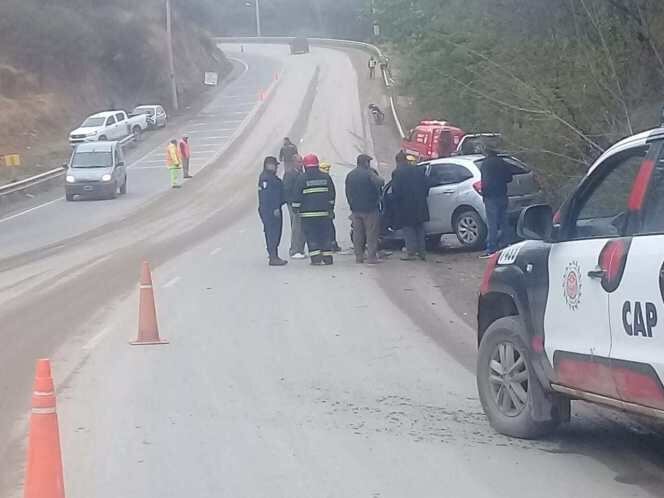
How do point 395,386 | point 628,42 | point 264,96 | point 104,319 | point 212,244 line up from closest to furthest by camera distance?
1. point 395,386
2. point 104,319
3. point 628,42
4. point 212,244
5. point 264,96

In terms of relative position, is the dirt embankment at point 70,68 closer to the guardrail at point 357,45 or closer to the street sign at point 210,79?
the street sign at point 210,79

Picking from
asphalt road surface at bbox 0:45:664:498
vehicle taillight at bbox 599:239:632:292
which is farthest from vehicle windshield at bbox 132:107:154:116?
vehicle taillight at bbox 599:239:632:292

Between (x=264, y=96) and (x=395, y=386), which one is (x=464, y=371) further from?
(x=264, y=96)

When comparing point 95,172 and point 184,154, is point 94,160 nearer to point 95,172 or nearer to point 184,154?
point 95,172

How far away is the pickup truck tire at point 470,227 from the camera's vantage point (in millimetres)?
21359

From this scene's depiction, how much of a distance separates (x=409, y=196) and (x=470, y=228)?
1.67 metres

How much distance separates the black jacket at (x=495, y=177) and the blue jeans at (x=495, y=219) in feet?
0.32

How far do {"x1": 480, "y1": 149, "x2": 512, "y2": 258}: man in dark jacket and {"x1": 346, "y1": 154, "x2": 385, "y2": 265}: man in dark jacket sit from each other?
1.75m

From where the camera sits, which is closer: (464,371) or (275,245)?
(464,371)

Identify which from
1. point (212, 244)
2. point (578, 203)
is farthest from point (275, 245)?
point (578, 203)

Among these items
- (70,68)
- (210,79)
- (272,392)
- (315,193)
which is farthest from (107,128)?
(272,392)

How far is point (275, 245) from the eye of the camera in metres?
20.9

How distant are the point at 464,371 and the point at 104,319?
5.62 meters

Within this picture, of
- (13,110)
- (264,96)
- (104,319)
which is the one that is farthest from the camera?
(264,96)
